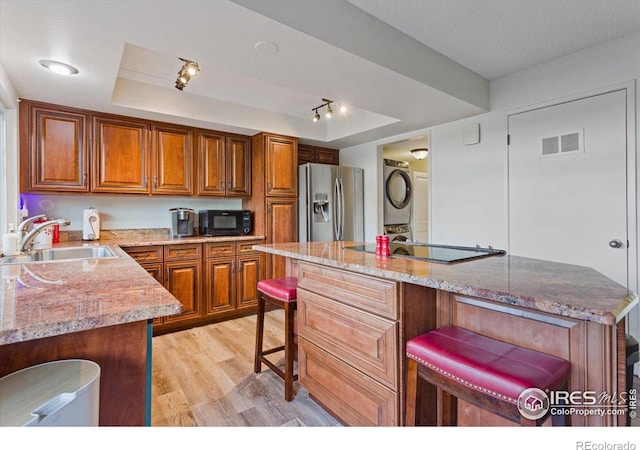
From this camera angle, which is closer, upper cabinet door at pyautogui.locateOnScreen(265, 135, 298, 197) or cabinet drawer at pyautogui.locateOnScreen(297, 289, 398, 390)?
cabinet drawer at pyautogui.locateOnScreen(297, 289, 398, 390)

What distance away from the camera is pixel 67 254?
92.3 inches

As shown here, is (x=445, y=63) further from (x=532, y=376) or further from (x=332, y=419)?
(x=332, y=419)

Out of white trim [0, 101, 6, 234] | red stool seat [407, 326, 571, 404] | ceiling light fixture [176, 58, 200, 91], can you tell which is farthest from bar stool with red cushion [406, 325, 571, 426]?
white trim [0, 101, 6, 234]

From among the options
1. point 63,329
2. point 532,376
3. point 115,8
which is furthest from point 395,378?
point 115,8

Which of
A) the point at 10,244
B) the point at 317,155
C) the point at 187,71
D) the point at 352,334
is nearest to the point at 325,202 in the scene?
the point at 317,155

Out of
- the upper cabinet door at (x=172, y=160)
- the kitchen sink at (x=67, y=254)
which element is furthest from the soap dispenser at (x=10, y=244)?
the upper cabinet door at (x=172, y=160)

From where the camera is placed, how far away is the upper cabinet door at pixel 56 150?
8.67ft

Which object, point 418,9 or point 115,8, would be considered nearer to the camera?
point 115,8

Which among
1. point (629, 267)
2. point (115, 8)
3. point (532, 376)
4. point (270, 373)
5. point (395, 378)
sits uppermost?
point (115, 8)

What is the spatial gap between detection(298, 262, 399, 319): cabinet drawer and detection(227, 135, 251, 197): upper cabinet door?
6.99 feet

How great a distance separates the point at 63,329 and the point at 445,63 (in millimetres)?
2873

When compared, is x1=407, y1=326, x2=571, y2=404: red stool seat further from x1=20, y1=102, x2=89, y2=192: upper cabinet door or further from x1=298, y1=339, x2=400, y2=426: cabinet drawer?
x1=20, y1=102, x2=89, y2=192: upper cabinet door

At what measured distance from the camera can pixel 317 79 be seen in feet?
7.47

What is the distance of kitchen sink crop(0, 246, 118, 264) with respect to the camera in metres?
2.05
